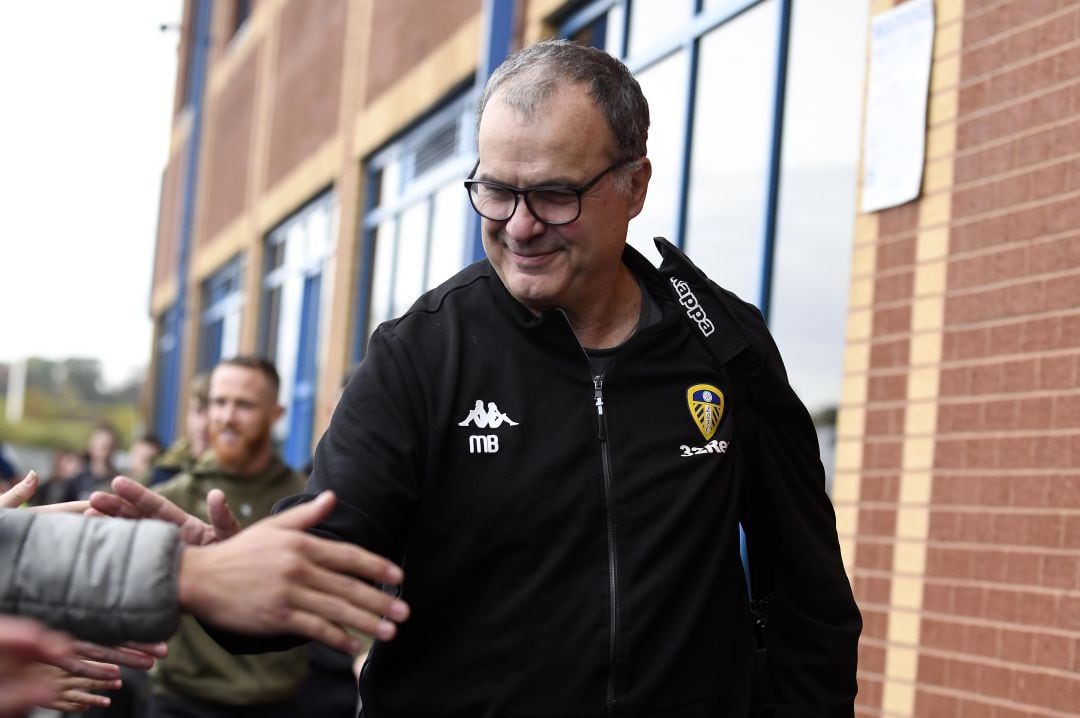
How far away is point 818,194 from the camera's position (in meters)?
6.38

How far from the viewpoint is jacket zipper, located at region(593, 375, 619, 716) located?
2842 mm

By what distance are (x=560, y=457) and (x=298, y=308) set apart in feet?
43.0

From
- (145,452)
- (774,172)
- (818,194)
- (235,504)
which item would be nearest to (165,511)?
(235,504)

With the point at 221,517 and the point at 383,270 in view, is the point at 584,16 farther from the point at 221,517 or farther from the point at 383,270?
the point at 221,517

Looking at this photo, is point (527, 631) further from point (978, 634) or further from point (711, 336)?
point (978, 634)

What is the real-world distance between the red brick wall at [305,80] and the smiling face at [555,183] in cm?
1113

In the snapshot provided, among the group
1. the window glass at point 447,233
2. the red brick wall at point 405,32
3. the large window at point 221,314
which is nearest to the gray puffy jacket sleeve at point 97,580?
the red brick wall at point 405,32

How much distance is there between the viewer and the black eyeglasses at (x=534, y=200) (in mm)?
2979

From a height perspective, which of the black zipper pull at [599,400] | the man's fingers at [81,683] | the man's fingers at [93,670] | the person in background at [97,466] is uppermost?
the black zipper pull at [599,400]

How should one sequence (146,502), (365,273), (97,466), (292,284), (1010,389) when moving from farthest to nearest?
(292,284) < (97,466) < (365,273) < (1010,389) < (146,502)

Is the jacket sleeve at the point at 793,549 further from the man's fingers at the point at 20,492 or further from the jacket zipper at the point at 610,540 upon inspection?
the man's fingers at the point at 20,492

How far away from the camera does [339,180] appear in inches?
540

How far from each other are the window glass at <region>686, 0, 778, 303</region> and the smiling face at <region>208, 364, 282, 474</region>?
2127 millimetres

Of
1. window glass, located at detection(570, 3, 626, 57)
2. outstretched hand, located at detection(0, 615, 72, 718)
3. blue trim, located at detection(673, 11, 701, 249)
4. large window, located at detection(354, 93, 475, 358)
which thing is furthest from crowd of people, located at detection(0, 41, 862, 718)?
large window, located at detection(354, 93, 475, 358)
